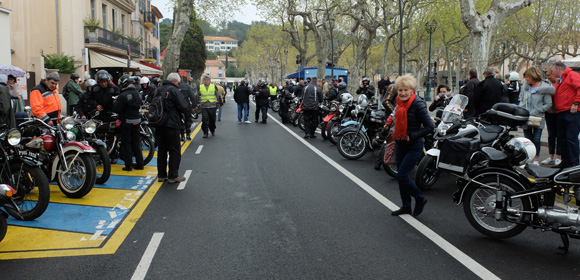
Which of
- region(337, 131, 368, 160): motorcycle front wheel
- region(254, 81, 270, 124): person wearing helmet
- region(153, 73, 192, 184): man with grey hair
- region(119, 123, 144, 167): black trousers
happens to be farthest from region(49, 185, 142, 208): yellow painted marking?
region(254, 81, 270, 124): person wearing helmet

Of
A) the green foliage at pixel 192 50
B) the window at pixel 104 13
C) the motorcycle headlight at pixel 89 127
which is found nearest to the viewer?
the motorcycle headlight at pixel 89 127

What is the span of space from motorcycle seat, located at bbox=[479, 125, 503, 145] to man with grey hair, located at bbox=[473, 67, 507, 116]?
3.38m

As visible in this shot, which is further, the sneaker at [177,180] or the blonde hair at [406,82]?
the sneaker at [177,180]

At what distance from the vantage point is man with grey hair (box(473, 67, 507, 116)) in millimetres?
9797

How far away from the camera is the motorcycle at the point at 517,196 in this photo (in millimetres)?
4539

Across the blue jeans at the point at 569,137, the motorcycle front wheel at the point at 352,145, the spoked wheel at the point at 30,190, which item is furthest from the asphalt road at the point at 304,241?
the motorcycle front wheel at the point at 352,145

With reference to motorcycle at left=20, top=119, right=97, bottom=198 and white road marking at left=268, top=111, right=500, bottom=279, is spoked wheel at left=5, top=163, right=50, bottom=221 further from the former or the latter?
white road marking at left=268, top=111, right=500, bottom=279

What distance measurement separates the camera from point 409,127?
580cm

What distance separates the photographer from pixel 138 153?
9.33 m

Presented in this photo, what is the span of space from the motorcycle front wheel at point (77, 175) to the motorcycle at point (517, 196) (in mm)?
→ 4795

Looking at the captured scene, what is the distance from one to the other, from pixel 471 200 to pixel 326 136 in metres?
8.97

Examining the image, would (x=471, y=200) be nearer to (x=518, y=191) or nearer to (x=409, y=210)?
(x=518, y=191)

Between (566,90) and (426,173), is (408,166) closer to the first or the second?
(426,173)

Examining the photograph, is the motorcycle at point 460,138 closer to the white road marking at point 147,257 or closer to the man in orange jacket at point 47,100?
the white road marking at point 147,257
